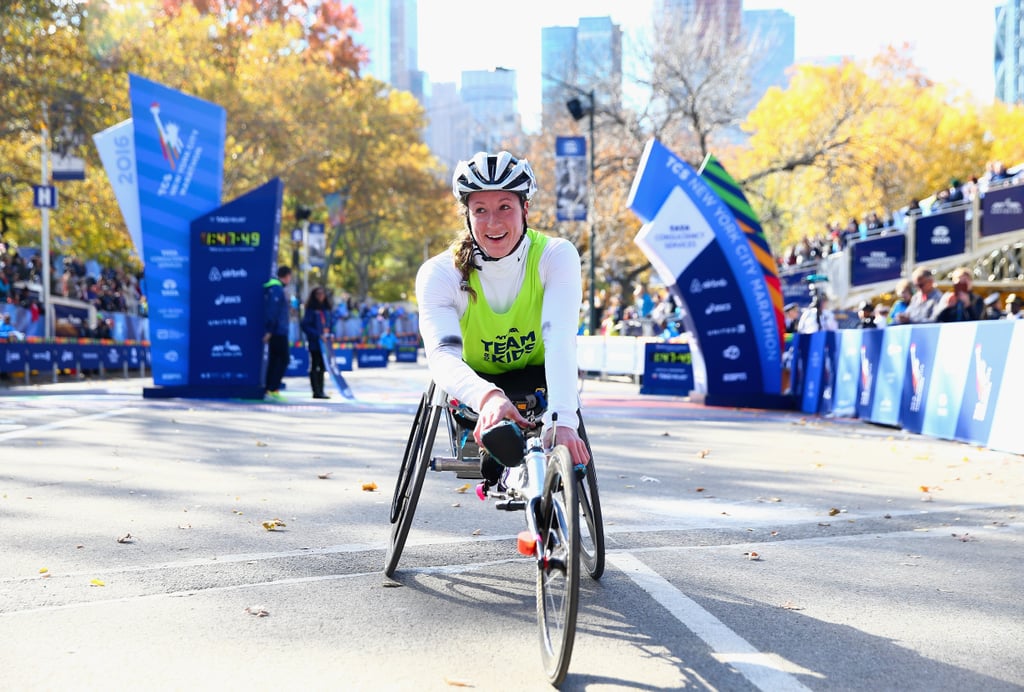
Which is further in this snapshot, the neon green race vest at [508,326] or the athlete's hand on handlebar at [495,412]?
the neon green race vest at [508,326]

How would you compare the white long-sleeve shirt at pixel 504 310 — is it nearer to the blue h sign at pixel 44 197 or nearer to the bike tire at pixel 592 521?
the bike tire at pixel 592 521

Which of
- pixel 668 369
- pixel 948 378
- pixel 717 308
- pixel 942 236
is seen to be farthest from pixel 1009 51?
pixel 948 378

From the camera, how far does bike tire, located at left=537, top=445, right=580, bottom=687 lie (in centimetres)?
362

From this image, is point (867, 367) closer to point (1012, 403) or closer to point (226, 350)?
point (1012, 403)

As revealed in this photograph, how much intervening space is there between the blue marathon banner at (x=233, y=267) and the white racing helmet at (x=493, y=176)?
13.8 meters

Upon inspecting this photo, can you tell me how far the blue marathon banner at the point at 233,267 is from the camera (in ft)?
59.7

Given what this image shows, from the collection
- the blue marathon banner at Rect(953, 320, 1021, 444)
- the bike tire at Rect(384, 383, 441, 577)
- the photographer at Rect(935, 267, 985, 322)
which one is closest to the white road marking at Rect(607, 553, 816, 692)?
the bike tire at Rect(384, 383, 441, 577)

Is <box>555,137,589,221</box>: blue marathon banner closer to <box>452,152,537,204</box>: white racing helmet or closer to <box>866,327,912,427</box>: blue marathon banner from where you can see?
<box>866,327,912,427</box>: blue marathon banner

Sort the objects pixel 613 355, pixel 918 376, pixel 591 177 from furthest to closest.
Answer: pixel 591 177, pixel 613 355, pixel 918 376

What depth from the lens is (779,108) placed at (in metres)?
A: 62.1

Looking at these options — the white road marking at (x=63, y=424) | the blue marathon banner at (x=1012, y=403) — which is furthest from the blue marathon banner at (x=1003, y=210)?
the white road marking at (x=63, y=424)

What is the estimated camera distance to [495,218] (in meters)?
4.78

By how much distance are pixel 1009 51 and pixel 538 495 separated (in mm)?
137033

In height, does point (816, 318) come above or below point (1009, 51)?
below
